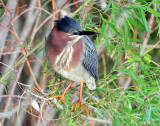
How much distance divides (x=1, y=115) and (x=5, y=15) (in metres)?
0.90

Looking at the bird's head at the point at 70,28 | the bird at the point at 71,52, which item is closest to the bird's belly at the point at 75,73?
the bird at the point at 71,52

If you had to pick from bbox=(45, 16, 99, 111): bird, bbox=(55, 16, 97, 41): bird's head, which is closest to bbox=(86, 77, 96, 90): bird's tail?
bbox=(45, 16, 99, 111): bird

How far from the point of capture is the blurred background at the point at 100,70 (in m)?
1.63

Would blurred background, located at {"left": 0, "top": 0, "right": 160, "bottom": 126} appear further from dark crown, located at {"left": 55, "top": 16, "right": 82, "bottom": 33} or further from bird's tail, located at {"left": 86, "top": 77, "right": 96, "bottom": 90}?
dark crown, located at {"left": 55, "top": 16, "right": 82, "bottom": 33}

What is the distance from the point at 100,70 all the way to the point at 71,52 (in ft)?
4.25

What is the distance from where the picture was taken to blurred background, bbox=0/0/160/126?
5.35 ft

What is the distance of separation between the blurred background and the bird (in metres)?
0.10

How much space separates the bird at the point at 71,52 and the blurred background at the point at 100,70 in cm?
10

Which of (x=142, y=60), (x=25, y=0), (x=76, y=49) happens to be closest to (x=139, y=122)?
(x=142, y=60)

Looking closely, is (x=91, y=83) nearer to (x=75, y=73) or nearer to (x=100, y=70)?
(x=75, y=73)

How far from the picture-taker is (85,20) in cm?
203

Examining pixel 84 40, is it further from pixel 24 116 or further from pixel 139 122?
pixel 24 116

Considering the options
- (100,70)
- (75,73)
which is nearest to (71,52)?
(75,73)

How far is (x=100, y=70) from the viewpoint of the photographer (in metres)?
3.05
